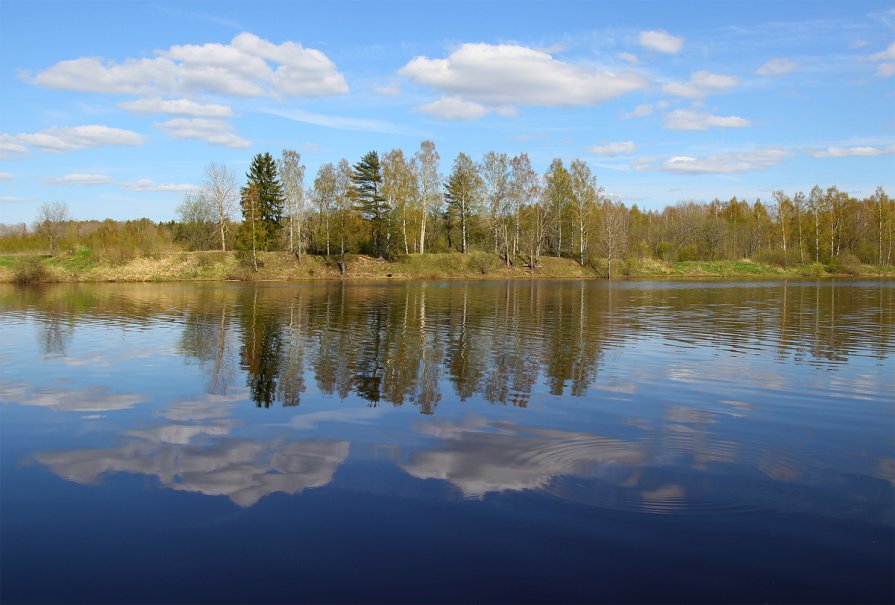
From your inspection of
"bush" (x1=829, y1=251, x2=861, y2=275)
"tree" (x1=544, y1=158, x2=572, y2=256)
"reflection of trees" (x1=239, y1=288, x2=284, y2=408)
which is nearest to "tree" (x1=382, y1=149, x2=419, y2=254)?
"tree" (x1=544, y1=158, x2=572, y2=256)

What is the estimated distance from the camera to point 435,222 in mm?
98500

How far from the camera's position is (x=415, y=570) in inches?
237

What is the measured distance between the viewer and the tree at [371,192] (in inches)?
3110

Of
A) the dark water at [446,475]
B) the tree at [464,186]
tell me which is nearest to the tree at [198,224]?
the tree at [464,186]

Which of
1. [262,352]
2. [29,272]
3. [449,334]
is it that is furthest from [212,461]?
[29,272]

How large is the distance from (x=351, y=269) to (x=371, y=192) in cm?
1049

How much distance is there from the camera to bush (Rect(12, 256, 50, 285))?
63875 millimetres

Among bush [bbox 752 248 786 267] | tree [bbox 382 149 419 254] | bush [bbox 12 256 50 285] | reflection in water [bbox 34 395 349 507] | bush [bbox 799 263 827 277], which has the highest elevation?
tree [bbox 382 149 419 254]

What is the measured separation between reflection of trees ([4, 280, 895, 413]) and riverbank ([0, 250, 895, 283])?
2825 cm

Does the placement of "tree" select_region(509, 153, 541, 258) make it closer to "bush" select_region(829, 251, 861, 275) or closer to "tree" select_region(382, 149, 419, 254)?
"tree" select_region(382, 149, 419, 254)

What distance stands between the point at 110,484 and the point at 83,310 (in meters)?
29.6

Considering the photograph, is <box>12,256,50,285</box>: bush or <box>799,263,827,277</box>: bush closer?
<box>12,256,50,285</box>: bush

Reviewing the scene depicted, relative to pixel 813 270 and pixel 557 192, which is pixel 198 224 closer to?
pixel 557 192

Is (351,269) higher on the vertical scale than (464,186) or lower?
lower
